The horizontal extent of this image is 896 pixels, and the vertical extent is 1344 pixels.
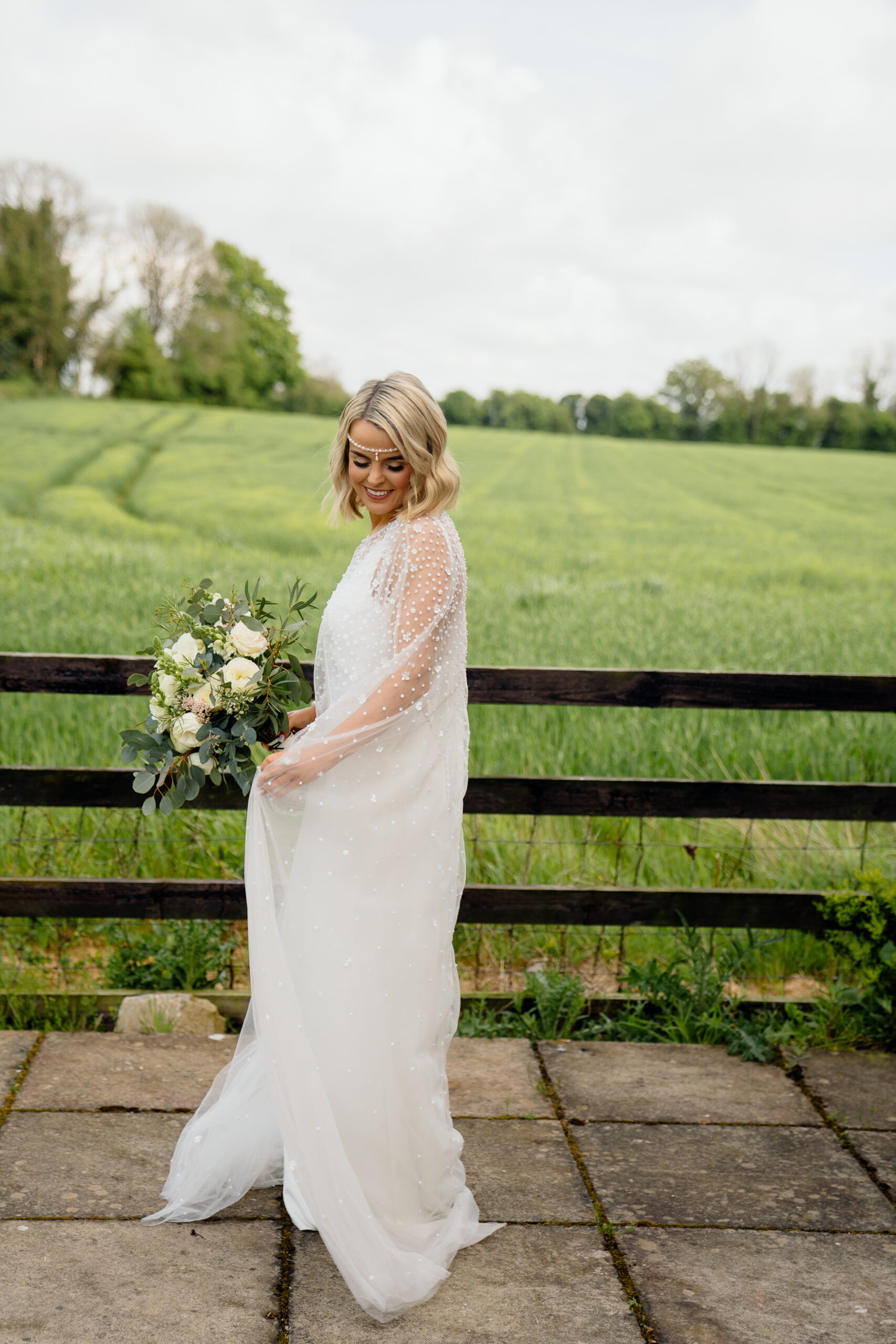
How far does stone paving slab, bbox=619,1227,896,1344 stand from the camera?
8.68 feet

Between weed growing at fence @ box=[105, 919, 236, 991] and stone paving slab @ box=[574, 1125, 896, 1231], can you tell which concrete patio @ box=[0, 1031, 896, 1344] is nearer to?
stone paving slab @ box=[574, 1125, 896, 1231]

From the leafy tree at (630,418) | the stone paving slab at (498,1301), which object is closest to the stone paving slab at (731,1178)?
the stone paving slab at (498,1301)

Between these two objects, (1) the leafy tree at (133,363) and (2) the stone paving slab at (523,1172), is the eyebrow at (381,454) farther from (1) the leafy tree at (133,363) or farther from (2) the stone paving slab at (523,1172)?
(1) the leafy tree at (133,363)

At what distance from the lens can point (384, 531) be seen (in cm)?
293

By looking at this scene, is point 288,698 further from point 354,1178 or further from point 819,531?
point 819,531

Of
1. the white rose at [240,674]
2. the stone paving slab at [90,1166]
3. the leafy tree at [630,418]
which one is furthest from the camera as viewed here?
the leafy tree at [630,418]

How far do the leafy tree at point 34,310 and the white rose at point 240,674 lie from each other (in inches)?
1463

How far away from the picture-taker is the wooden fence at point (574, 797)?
13.9 ft

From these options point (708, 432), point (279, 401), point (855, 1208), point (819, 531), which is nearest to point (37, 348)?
point (279, 401)

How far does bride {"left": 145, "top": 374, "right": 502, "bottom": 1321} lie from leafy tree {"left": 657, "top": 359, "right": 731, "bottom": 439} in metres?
35.5

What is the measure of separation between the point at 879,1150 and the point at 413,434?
111 inches

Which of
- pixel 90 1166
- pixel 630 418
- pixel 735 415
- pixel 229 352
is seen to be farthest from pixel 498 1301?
pixel 229 352

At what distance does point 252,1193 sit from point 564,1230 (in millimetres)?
941

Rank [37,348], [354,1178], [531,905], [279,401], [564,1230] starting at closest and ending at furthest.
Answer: [354,1178]
[564,1230]
[531,905]
[37,348]
[279,401]
